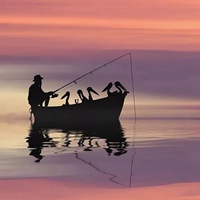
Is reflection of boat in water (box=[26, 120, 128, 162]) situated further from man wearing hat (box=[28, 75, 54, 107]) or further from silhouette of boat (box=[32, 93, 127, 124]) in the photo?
silhouette of boat (box=[32, 93, 127, 124])

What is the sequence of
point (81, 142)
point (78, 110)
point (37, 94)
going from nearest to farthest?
1. point (81, 142)
2. point (37, 94)
3. point (78, 110)

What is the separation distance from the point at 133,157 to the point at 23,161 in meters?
2.84

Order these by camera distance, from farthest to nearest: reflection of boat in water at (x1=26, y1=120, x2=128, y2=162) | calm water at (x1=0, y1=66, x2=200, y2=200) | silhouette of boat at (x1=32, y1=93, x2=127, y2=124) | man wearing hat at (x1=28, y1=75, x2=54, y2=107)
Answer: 1. silhouette of boat at (x1=32, y1=93, x2=127, y2=124)
2. man wearing hat at (x1=28, y1=75, x2=54, y2=107)
3. reflection of boat in water at (x1=26, y1=120, x2=128, y2=162)
4. calm water at (x1=0, y1=66, x2=200, y2=200)

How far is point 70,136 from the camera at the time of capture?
1182 inches

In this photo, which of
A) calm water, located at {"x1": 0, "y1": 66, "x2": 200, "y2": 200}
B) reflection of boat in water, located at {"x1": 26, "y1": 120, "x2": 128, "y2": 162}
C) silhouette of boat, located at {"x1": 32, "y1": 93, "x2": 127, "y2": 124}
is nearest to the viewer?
calm water, located at {"x1": 0, "y1": 66, "x2": 200, "y2": 200}

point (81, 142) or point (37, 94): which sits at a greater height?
point (37, 94)

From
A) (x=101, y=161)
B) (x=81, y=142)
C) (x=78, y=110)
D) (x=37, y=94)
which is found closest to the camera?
(x=101, y=161)

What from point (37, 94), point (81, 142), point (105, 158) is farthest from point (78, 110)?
point (105, 158)

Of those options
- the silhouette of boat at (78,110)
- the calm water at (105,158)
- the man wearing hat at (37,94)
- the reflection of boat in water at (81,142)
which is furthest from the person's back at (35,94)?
the calm water at (105,158)

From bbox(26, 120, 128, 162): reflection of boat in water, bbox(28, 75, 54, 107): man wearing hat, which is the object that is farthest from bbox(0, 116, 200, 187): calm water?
bbox(28, 75, 54, 107): man wearing hat

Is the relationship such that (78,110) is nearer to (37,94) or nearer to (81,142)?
(37,94)

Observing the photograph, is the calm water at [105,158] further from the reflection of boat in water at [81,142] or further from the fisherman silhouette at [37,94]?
the fisherman silhouette at [37,94]

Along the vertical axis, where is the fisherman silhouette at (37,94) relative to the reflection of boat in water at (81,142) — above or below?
above

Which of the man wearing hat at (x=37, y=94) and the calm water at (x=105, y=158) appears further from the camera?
the man wearing hat at (x=37, y=94)
